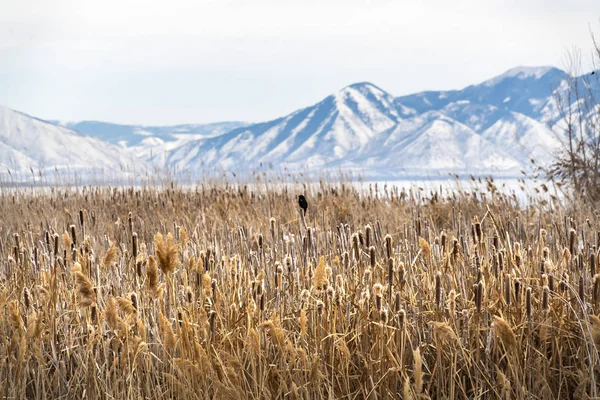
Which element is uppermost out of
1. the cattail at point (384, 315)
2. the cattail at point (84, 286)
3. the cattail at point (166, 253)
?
the cattail at point (166, 253)

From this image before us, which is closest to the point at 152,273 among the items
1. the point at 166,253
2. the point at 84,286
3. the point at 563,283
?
the point at 166,253

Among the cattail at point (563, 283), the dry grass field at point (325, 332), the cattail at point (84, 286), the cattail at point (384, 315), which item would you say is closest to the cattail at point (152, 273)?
the dry grass field at point (325, 332)

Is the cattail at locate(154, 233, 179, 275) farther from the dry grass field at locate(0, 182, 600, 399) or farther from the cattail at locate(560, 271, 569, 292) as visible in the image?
the cattail at locate(560, 271, 569, 292)

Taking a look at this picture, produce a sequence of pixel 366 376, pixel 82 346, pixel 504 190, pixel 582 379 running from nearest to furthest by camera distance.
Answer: pixel 582 379 → pixel 366 376 → pixel 82 346 → pixel 504 190

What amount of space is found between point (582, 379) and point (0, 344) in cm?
282

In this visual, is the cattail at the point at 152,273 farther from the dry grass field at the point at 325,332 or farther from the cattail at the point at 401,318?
the cattail at the point at 401,318

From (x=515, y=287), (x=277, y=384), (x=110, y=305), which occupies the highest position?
(x=110, y=305)

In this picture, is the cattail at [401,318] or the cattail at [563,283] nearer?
the cattail at [401,318]

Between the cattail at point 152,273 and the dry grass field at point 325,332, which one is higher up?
the cattail at point 152,273

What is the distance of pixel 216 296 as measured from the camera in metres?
3.03

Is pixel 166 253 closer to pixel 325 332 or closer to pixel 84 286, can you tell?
pixel 84 286

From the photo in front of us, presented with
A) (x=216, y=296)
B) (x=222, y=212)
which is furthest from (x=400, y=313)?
(x=222, y=212)

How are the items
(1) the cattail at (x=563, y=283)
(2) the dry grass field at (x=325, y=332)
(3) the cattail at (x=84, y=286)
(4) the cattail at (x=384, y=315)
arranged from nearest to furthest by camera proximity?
1. (4) the cattail at (x=384, y=315)
2. (3) the cattail at (x=84, y=286)
3. (2) the dry grass field at (x=325, y=332)
4. (1) the cattail at (x=563, y=283)

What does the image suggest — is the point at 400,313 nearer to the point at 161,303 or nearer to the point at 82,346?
the point at 161,303
